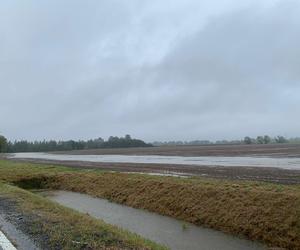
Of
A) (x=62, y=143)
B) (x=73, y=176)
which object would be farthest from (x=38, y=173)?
(x=62, y=143)

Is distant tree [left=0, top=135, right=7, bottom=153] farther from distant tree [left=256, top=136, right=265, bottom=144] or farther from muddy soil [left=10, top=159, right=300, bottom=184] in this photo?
muddy soil [left=10, top=159, right=300, bottom=184]

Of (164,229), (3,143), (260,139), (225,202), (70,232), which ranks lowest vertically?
(164,229)

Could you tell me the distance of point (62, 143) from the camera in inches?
7564

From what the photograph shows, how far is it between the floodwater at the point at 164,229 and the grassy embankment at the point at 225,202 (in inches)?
18.6

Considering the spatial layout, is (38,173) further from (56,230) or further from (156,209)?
(56,230)

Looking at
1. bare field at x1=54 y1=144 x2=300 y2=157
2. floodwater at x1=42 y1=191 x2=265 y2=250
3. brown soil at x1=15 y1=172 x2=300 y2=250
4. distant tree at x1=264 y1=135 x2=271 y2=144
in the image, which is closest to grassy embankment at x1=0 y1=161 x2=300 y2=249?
brown soil at x1=15 y1=172 x2=300 y2=250

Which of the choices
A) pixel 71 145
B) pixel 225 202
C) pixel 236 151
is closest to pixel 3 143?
pixel 71 145

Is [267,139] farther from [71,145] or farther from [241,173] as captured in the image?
[241,173]

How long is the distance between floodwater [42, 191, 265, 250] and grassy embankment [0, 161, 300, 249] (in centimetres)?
47

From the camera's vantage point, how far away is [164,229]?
1584 cm

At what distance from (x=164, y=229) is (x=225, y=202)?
2.48 metres

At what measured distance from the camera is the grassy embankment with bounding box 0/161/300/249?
44.1 ft

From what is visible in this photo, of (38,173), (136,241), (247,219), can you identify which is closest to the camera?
(136,241)

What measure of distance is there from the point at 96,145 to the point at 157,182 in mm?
163169
